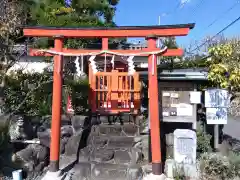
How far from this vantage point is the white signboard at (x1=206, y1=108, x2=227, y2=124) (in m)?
6.64

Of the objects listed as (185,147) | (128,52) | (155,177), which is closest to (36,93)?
(128,52)

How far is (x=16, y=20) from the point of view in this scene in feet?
22.0

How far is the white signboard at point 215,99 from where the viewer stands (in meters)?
6.65

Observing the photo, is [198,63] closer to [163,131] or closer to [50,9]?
[163,131]

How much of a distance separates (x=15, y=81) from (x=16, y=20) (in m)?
2.83

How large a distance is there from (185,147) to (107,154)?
2.05 meters

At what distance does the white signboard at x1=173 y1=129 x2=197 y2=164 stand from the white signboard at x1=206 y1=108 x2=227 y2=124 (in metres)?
0.91

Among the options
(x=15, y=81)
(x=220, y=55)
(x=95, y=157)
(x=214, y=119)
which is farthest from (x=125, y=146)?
(x=15, y=81)

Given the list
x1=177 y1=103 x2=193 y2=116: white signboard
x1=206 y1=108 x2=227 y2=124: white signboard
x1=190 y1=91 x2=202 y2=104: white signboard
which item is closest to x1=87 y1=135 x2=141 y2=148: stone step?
x1=177 y1=103 x2=193 y2=116: white signboard

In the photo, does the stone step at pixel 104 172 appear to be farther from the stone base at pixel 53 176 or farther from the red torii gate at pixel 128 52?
the red torii gate at pixel 128 52

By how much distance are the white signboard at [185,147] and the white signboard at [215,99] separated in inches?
43.4

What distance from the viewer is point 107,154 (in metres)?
6.98

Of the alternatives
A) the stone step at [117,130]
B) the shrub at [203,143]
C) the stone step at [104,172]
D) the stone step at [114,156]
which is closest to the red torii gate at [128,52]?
the stone step at [104,172]

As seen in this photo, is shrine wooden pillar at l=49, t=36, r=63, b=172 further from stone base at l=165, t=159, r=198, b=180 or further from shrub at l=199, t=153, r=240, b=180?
shrub at l=199, t=153, r=240, b=180
